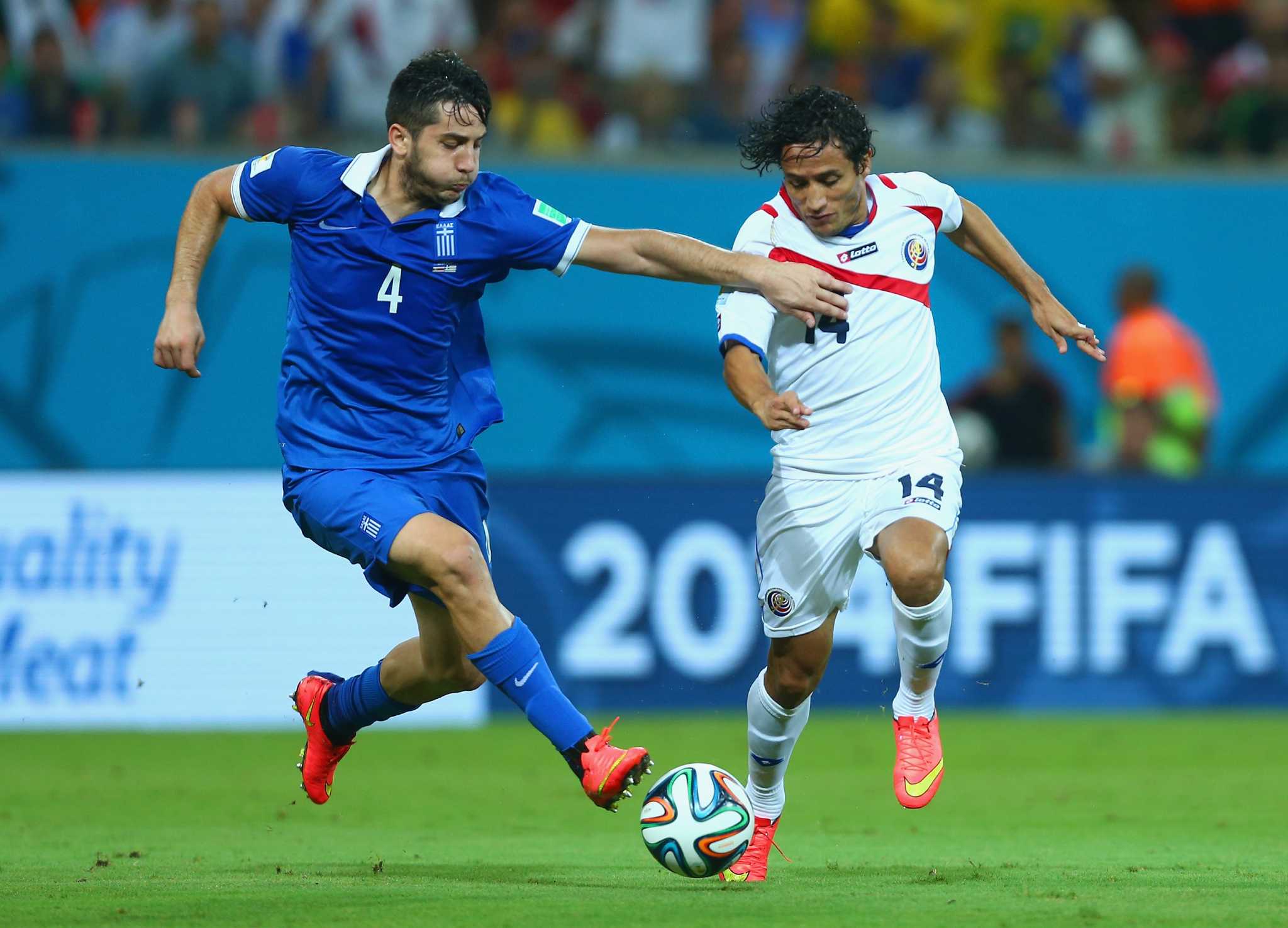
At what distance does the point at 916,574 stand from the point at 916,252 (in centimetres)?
122

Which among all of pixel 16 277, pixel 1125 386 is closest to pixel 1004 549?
pixel 1125 386

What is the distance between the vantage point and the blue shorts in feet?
20.9

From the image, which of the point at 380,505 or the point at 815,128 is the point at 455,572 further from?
the point at 815,128

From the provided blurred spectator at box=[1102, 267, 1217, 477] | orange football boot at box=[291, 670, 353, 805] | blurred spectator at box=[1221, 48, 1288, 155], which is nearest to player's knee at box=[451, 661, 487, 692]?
orange football boot at box=[291, 670, 353, 805]

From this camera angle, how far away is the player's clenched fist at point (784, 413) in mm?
6129

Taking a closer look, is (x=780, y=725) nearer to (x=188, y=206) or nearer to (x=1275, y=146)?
(x=188, y=206)

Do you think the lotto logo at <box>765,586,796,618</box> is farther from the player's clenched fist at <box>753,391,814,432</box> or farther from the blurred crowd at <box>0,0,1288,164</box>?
the blurred crowd at <box>0,0,1288,164</box>

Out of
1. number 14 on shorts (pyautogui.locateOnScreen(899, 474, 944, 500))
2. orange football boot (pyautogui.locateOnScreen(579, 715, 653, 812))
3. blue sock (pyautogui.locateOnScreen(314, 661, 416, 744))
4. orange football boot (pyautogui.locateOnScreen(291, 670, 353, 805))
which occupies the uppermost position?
number 14 on shorts (pyautogui.locateOnScreen(899, 474, 944, 500))

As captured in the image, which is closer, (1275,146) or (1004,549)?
(1004,549)

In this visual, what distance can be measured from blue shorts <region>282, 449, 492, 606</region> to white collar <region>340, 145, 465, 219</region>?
2.87ft

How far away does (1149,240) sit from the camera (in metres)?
15.8

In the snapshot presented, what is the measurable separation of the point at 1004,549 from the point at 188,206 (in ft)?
23.5

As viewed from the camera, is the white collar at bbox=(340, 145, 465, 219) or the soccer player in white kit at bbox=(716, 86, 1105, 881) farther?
the soccer player in white kit at bbox=(716, 86, 1105, 881)

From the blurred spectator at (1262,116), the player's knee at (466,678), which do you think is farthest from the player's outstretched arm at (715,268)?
the blurred spectator at (1262,116)
